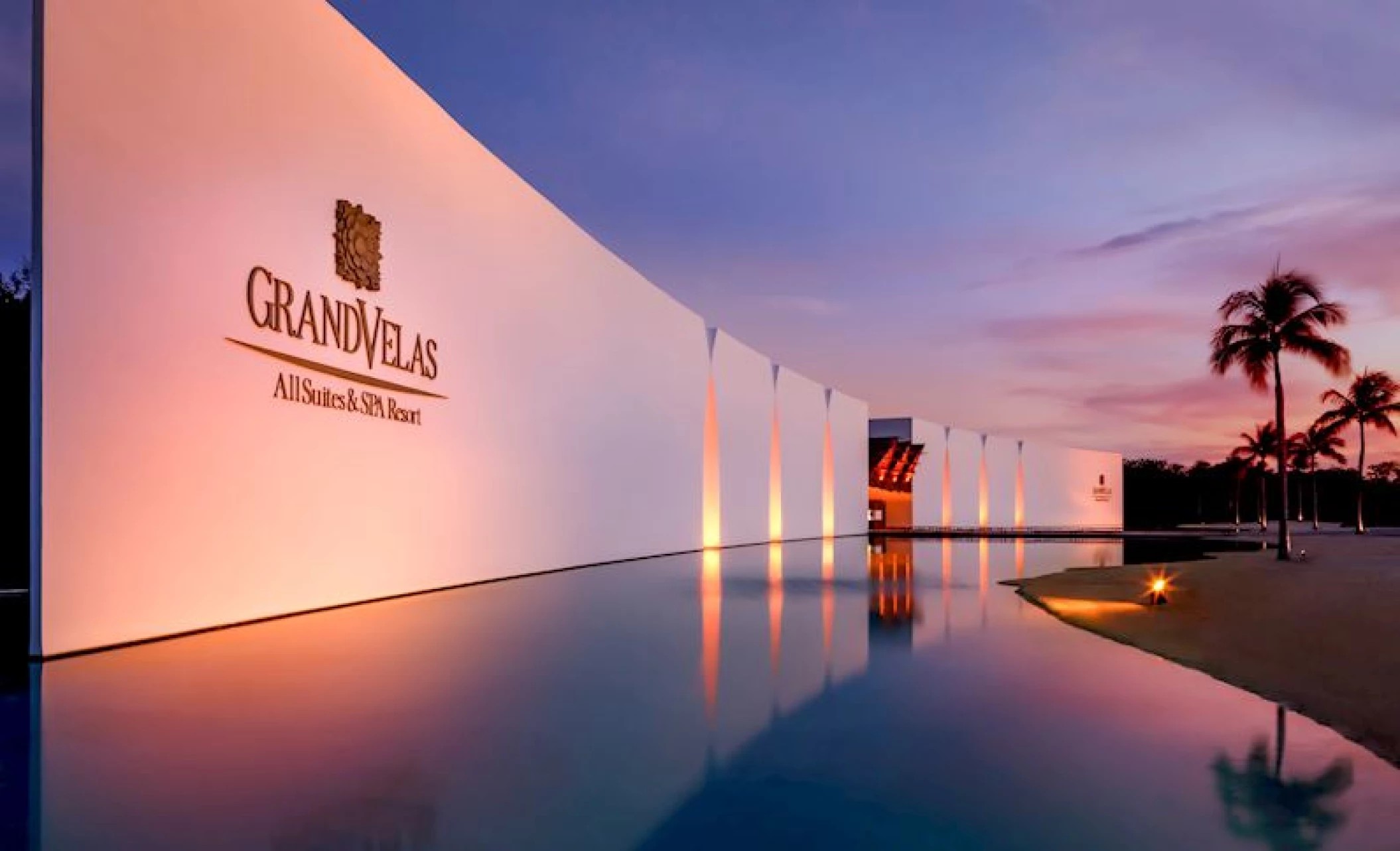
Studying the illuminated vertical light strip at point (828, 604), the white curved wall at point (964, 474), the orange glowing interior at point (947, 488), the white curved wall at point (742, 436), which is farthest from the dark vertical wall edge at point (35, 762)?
the white curved wall at point (964, 474)

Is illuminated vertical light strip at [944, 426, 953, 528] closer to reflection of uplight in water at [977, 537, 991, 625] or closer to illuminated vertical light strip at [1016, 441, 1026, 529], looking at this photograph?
illuminated vertical light strip at [1016, 441, 1026, 529]

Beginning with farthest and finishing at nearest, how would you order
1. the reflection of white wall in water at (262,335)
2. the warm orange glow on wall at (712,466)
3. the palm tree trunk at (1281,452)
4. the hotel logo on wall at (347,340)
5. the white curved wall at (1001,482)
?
the white curved wall at (1001,482) < the warm orange glow on wall at (712,466) < the palm tree trunk at (1281,452) < the hotel logo on wall at (347,340) < the reflection of white wall in water at (262,335)

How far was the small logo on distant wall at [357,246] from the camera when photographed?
11109mm

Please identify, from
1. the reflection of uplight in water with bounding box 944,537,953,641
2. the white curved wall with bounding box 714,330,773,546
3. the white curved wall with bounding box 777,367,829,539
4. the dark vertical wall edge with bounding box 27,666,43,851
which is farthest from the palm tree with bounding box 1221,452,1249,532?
the dark vertical wall edge with bounding box 27,666,43,851

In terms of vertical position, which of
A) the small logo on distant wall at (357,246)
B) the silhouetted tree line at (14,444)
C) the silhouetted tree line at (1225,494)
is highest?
the small logo on distant wall at (357,246)

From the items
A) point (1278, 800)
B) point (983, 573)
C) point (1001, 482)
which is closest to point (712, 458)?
point (983, 573)

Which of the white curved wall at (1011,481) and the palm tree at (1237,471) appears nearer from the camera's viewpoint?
the white curved wall at (1011,481)

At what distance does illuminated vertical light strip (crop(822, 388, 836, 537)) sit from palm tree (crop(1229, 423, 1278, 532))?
91.8 feet

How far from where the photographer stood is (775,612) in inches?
418

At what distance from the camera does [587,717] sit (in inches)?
204

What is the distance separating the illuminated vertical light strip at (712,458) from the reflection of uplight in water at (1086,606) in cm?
1438

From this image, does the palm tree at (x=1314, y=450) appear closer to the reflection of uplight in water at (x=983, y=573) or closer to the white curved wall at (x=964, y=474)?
the white curved wall at (x=964, y=474)

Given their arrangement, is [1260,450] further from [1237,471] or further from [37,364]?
[37,364]

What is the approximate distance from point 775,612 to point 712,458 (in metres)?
15.8
